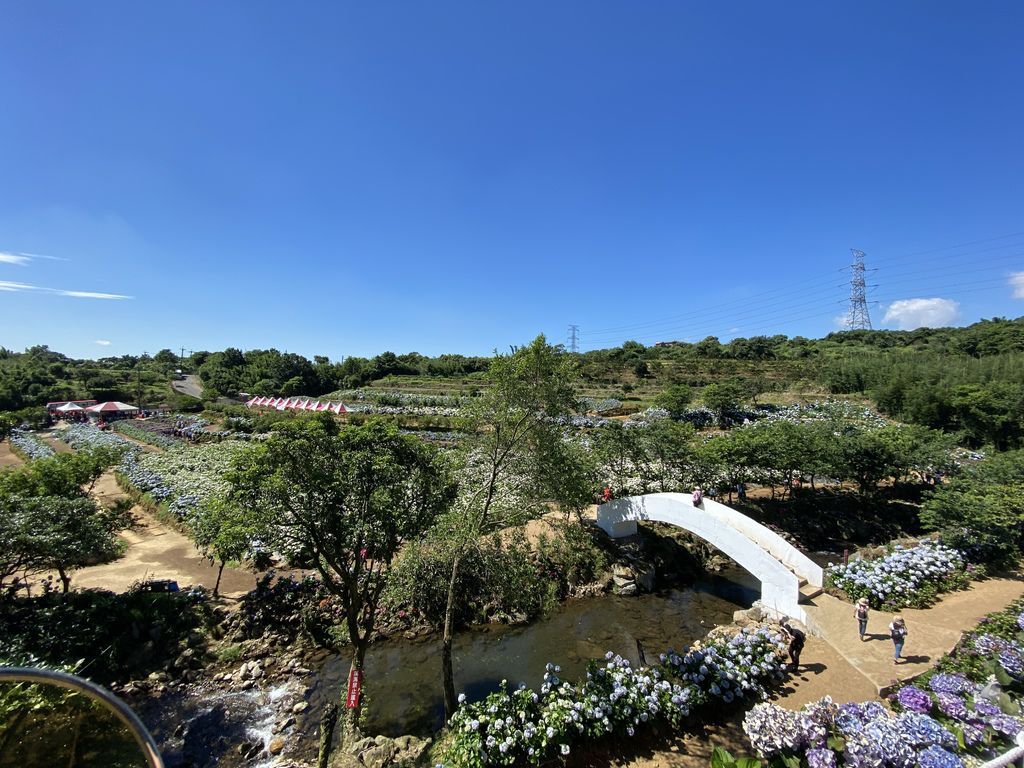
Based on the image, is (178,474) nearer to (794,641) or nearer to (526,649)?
(526,649)

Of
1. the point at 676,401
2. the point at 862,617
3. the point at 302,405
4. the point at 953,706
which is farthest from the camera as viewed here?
the point at 302,405

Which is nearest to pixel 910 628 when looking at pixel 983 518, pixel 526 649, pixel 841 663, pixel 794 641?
pixel 841 663

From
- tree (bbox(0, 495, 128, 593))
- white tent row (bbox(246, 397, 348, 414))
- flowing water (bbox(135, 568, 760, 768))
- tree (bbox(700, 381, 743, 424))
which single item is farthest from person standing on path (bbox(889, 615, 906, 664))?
white tent row (bbox(246, 397, 348, 414))

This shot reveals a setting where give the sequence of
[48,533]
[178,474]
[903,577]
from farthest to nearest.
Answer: [178,474] → [903,577] → [48,533]

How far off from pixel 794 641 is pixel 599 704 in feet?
21.5

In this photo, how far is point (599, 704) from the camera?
26.9ft

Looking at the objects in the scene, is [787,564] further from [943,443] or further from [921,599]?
[943,443]

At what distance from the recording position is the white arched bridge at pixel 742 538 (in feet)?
42.4

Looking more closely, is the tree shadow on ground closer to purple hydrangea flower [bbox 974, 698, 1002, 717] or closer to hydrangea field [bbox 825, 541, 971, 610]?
purple hydrangea flower [bbox 974, 698, 1002, 717]

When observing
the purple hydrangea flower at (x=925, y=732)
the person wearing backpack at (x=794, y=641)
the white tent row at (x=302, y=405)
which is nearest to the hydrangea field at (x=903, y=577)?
the person wearing backpack at (x=794, y=641)

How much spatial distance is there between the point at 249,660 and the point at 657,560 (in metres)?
15.1

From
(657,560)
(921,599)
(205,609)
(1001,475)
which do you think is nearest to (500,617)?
(657,560)

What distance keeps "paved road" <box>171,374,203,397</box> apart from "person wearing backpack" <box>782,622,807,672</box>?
8233 centimetres

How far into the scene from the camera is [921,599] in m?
12.3
